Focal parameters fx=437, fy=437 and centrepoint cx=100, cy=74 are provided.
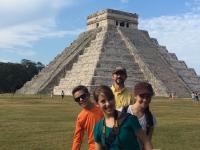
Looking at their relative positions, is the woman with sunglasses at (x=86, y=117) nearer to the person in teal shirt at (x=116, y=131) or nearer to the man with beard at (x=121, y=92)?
the man with beard at (x=121, y=92)

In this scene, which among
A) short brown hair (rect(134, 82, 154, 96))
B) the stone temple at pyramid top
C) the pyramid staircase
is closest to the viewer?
short brown hair (rect(134, 82, 154, 96))

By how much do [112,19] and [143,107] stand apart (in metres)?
65.5

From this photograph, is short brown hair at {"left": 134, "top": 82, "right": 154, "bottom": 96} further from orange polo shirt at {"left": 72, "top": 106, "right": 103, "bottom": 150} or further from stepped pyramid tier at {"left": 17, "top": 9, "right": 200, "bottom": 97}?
stepped pyramid tier at {"left": 17, "top": 9, "right": 200, "bottom": 97}

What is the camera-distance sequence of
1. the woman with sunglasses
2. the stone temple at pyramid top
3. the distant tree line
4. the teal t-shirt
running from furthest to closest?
the distant tree line
the stone temple at pyramid top
the woman with sunglasses
the teal t-shirt

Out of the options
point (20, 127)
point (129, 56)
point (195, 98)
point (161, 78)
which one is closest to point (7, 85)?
point (129, 56)

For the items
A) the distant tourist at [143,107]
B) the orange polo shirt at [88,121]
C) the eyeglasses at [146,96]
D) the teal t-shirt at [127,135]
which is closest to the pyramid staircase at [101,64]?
the orange polo shirt at [88,121]

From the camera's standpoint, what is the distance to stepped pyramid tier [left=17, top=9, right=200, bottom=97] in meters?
59.0

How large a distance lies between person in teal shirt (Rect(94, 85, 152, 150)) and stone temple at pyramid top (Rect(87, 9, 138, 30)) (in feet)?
213

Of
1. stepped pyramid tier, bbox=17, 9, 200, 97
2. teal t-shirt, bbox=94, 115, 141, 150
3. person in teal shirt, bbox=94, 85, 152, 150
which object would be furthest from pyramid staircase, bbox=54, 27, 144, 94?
teal t-shirt, bbox=94, 115, 141, 150

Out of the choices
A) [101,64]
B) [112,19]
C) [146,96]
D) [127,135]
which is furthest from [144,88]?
[112,19]

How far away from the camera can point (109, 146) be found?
15.2 ft

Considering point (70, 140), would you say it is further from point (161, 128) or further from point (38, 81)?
point (38, 81)

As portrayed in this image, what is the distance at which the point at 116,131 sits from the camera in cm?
454

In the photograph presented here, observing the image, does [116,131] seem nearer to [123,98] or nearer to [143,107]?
[143,107]
